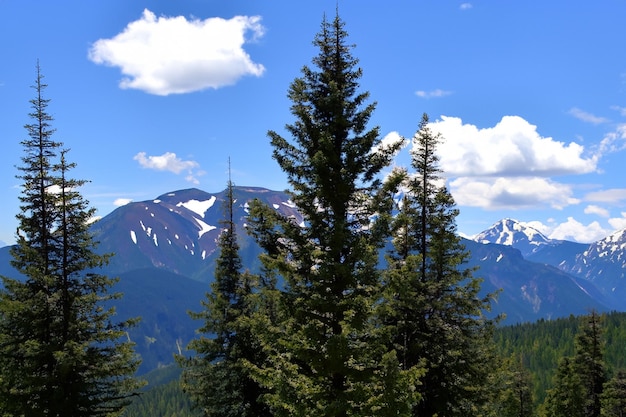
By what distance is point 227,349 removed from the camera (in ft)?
73.4

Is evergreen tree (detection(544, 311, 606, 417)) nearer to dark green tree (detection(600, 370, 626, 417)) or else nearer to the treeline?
dark green tree (detection(600, 370, 626, 417))

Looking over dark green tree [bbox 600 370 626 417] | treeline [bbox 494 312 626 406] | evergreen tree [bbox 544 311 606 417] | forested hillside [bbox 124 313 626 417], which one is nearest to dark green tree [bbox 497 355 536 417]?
evergreen tree [bbox 544 311 606 417]

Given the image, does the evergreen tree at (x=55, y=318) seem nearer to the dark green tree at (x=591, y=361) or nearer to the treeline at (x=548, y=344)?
the dark green tree at (x=591, y=361)

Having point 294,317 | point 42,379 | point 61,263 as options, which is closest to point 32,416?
point 42,379

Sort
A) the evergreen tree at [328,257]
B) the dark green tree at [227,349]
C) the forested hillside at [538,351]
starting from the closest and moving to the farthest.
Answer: the evergreen tree at [328,257], the dark green tree at [227,349], the forested hillside at [538,351]

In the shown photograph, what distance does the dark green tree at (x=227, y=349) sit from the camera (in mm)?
21750

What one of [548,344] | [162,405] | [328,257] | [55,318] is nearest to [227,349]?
[55,318]

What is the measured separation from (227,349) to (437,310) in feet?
31.3

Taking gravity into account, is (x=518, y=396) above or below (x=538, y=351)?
above

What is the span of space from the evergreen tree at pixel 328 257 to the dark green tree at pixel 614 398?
30.9 metres

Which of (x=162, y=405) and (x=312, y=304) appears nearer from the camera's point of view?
(x=312, y=304)

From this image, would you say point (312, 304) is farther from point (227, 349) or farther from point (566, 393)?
point (566, 393)

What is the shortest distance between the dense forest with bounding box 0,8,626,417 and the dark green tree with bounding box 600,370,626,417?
1870 centimetres

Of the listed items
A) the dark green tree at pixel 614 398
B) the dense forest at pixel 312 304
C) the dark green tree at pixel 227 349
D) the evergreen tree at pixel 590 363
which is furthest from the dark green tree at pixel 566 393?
the dark green tree at pixel 227 349
